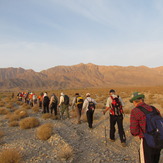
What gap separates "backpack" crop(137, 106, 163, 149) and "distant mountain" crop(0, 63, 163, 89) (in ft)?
372

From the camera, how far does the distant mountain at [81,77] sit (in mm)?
119438

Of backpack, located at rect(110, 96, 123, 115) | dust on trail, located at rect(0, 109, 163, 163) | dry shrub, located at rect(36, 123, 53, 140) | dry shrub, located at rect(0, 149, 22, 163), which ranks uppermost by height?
backpack, located at rect(110, 96, 123, 115)

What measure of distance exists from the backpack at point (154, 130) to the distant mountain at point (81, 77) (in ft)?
372

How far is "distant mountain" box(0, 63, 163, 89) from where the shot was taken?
11944 cm

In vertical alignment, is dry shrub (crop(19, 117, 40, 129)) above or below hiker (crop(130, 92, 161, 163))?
below

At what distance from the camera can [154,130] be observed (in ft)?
9.92

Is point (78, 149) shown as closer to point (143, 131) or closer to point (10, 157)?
point (10, 157)

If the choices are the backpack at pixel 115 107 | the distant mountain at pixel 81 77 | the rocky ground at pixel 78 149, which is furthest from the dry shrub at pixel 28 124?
the distant mountain at pixel 81 77

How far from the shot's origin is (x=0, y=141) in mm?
7051

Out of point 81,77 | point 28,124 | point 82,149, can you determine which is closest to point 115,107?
point 82,149

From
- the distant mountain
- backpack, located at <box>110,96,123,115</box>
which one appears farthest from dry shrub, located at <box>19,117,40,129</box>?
the distant mountain

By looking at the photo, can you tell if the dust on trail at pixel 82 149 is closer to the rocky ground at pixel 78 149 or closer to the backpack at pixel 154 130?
the rocky ground at pixel 78 149

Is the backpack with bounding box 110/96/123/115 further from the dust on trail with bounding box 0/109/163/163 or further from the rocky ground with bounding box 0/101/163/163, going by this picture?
the dust on trail with bounding box 0/109/163/163

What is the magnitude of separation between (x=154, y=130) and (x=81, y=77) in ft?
467
